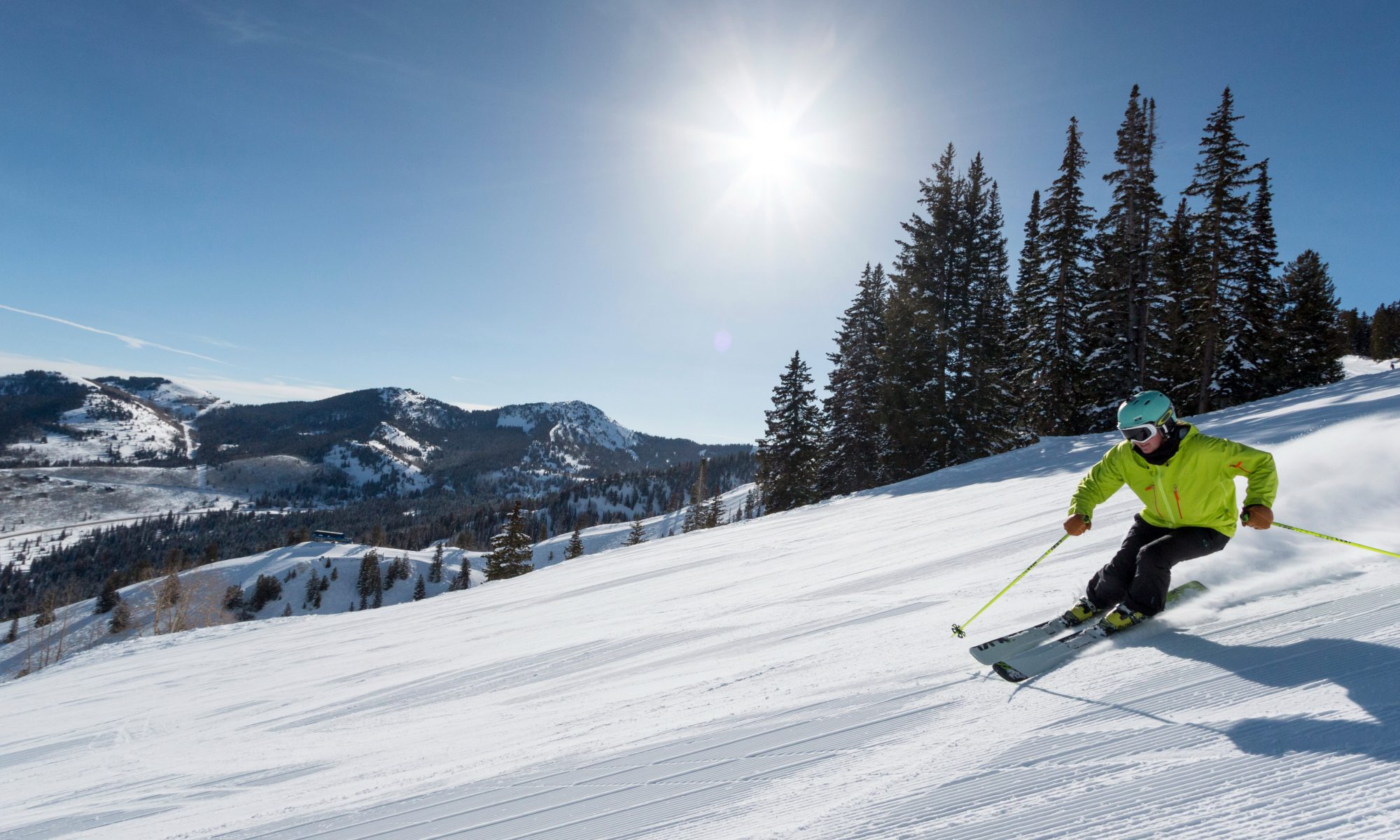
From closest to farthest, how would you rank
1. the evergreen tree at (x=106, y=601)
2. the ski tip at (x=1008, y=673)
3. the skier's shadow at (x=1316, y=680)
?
1. the skier's shadow at (x=1316, y=680)
2. the ski tip at (x=1008, y=673)
3. the evergreen tree at (x=106, y=601)

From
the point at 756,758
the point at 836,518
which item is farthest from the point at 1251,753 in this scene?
the point at 836,518

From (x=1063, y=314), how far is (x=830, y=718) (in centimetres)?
2599

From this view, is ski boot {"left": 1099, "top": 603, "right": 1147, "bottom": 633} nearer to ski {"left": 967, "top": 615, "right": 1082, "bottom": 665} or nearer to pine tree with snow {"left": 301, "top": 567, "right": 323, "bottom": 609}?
ski {"left": 967, "top": 615, "right": 1082, "bottom": 665}

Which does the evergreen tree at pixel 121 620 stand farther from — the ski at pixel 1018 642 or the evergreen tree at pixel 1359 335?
the evergreen tree at pixel 1359 335

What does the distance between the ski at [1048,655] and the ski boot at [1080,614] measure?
110mm

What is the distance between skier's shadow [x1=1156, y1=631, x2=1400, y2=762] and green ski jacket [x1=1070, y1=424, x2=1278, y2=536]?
78 centimetres

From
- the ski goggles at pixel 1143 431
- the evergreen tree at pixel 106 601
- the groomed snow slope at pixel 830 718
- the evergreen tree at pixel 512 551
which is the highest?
the ski goggles at pixel 1143 431

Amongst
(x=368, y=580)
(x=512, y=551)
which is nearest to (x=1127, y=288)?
(x=512, y=551)

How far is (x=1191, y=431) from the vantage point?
3.90 m

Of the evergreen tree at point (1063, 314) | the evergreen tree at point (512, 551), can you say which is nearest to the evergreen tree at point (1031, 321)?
the evergreen tree at point (1063, 314)

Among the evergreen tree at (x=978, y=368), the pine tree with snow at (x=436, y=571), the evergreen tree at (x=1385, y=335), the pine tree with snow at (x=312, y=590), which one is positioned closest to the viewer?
the evergreen tree at (x=978, y=368)

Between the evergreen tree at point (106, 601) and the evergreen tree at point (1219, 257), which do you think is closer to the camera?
the evergreen tree at point (1219, 257)

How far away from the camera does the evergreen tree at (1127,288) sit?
22922 mm

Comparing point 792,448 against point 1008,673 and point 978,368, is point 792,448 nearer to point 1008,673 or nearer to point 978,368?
point 978,368
